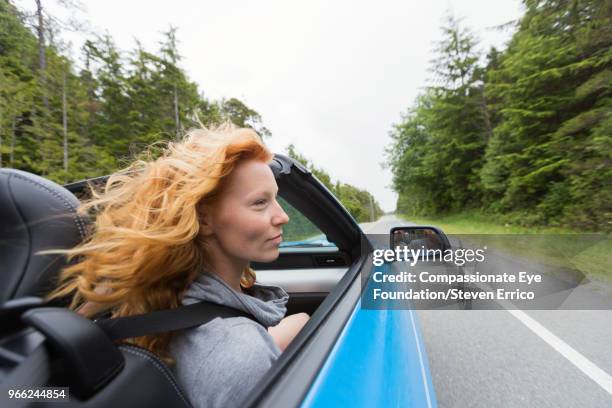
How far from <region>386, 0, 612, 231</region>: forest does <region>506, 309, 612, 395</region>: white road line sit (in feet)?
25.3

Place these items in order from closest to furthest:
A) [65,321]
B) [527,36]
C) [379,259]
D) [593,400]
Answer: [65,321] < [379,259] < [593,400] < [527,36]

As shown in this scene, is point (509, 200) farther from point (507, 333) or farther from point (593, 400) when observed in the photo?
point (593, 400)

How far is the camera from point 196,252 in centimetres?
97

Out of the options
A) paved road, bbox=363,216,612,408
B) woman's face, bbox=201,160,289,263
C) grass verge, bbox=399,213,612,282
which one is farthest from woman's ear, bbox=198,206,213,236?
grass verge, bbox=399,213,612,282

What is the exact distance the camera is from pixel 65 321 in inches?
24.1

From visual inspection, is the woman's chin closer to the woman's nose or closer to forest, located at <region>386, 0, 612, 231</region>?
the woman's nose

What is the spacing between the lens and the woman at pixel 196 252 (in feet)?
2.53

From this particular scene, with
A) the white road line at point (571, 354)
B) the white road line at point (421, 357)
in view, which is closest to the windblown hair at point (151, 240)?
the white road line at point (421, 357)

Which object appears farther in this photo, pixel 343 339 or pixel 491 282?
pixel 491 282

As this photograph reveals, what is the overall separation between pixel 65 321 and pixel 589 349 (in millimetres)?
4406

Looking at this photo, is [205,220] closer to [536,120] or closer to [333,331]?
[333,331]

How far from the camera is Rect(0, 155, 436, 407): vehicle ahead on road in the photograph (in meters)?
0.59

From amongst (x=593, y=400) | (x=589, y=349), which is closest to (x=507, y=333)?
(x=589, y=349)

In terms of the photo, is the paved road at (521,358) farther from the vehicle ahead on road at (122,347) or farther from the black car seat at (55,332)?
the black car seat at (55,332)
